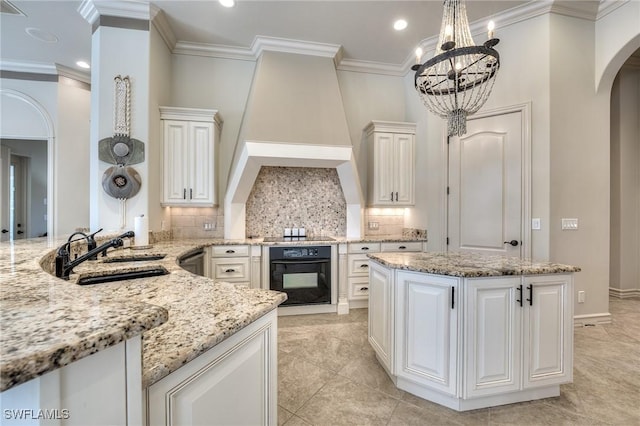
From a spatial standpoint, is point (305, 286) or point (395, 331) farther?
point (305, 286)

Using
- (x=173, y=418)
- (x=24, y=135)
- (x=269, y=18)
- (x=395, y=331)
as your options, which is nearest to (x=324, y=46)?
(x=269, y=18)

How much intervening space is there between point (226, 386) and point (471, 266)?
1662 mm

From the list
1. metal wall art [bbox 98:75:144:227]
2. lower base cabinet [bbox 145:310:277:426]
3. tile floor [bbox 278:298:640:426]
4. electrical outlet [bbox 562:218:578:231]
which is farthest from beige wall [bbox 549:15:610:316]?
metal wall art [bbox 98:75:144:227]

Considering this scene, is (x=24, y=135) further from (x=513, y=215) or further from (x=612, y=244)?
(x=612, y=244)

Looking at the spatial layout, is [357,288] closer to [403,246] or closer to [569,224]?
[403,246]

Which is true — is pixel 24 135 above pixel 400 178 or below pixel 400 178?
above

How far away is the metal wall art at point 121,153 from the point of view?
281cm

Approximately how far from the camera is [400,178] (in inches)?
154

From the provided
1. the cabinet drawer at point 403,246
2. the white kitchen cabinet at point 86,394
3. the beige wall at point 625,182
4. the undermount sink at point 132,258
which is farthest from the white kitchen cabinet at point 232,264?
the beige wall at point 625,182

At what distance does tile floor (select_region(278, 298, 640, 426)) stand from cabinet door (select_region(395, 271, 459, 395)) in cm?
20

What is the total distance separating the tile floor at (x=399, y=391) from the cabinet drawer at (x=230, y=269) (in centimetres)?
88

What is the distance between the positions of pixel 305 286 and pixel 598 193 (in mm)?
3506

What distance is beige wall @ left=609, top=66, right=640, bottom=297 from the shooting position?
12.6 ft

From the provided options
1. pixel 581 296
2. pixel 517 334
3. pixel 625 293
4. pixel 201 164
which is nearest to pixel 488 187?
pixel 581 296
